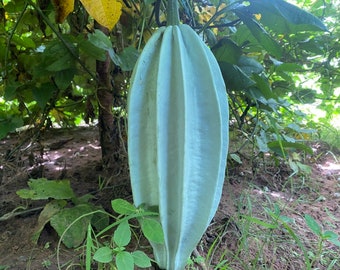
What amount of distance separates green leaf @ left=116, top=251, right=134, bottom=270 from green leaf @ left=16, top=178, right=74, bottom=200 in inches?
14.4

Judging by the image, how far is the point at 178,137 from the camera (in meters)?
0.60

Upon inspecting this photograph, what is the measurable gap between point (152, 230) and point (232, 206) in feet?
1.83

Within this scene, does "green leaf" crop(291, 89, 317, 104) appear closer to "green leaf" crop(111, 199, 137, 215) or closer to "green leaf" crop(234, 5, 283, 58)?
"green leaf" crop(234, 5, 283, 58)

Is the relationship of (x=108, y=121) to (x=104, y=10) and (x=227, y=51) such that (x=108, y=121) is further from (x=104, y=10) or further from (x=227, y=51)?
(x=104, y=10)

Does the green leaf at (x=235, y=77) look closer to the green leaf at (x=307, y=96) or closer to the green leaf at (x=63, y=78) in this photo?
the green leaf at (x=63, y=78)

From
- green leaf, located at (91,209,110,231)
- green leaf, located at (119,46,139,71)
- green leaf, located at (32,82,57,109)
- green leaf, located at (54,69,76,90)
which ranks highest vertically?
green leaf, located at (119,46,139,71)

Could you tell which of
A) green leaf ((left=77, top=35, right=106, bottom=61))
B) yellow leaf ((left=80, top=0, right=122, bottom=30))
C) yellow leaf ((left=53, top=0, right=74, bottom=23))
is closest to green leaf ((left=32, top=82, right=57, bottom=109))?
green leaf ((left=77, top=35, right=106, bottom=61))

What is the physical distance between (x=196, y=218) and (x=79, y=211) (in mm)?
361

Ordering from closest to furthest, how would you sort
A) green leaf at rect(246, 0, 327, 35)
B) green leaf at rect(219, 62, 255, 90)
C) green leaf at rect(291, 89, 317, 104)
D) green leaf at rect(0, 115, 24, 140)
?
green leaf at rect(246, 0, 327, 35) < green leaf at rect(219, 62, 255, 90) < green leaf at rect(0, 115, 24, 140) < green leaf at rect(291, 89, 317, 104)

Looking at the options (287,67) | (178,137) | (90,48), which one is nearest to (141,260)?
(178,137)

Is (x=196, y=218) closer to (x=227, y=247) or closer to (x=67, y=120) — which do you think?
(x=227, y=247)

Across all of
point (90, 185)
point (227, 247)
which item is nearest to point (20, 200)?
point (90, 185)

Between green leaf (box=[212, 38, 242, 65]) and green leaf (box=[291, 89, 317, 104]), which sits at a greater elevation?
green leaf (box=[212, 38, 242, 65])

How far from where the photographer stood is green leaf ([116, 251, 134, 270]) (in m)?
0.56
